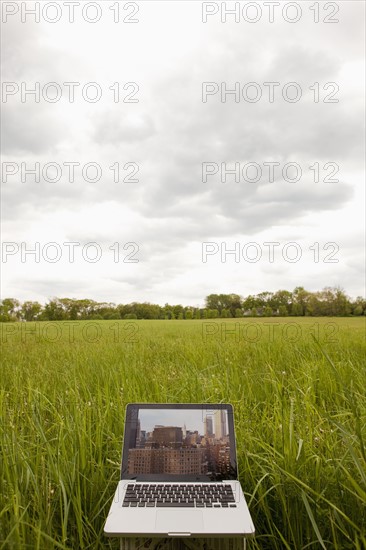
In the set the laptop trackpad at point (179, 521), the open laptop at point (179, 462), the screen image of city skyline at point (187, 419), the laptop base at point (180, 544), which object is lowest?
the laptop base at point (180, 544)

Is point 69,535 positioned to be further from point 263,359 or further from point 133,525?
point 263,359

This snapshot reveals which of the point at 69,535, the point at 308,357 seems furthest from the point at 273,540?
the point at 308,357

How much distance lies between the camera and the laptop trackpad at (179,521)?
1792 millimetres

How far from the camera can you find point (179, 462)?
2297 millimetres

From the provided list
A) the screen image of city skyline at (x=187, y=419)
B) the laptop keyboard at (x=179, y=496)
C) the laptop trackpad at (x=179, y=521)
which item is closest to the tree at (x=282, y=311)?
the screen image of city skyline at (x=187, y=419)

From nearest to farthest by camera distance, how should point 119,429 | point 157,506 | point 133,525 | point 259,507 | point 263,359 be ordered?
point 133,525 → point 157,506 → point 259,507 → point 119,429 → point 263,359

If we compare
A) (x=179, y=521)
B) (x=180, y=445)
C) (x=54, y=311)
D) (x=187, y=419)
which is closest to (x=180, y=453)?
(x=180, y=445)

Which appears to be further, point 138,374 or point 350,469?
point 138,374

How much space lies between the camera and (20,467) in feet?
8.30

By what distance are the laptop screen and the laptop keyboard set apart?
2.7 inches

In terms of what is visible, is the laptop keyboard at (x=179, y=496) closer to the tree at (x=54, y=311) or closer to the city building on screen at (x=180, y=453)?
the city building on screen at (x=180, y=453)

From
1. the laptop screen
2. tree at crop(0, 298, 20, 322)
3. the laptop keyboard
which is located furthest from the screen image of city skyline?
tree at crop(0, 298, 20, 322)

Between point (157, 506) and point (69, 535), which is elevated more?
point (157, 506)

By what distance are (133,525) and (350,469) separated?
1.36m
